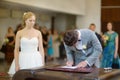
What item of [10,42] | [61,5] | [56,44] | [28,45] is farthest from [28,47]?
[56,44]

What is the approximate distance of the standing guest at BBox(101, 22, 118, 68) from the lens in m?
7.12

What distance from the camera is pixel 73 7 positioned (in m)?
12.5

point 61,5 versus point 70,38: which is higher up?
point 61,5

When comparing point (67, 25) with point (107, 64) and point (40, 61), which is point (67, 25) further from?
point (40, 61)

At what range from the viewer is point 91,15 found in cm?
1310

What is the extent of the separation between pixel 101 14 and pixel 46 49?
10.2 feet

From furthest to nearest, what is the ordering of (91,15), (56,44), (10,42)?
(56,44), (91,15), (10,42)

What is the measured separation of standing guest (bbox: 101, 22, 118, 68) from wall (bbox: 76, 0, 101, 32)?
5770 mm

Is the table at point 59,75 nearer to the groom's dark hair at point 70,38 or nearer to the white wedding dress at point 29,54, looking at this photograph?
the groom's dark hair at point 70,38

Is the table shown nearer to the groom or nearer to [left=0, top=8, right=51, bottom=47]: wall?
the groom

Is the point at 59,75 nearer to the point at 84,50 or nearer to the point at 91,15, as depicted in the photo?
the point at 84,50

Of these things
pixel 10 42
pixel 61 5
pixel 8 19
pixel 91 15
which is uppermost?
pixel 61 5

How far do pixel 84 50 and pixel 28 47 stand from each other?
162 cm

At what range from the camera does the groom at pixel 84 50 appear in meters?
3.32
